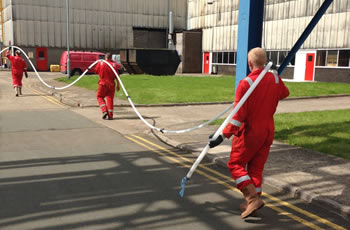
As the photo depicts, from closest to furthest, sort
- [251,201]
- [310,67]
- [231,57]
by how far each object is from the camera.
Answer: [251,201]
[310,67]
[231,57]

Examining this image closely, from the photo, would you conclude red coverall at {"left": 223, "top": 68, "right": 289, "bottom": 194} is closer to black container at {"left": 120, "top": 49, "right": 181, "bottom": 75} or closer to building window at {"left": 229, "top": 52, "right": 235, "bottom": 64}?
black container at {"left": 120, "top": 49, "right": 181, "bottom": 75}

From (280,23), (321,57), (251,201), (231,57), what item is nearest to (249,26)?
(251,201)

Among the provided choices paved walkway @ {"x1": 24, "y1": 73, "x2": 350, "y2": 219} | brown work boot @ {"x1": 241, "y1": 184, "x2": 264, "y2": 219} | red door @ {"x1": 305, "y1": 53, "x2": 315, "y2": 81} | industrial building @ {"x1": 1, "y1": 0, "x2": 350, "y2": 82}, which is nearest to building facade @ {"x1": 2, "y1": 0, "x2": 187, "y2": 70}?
industrial building @ {"x1": 1, "y1": 0, "x2": 350, "y2": 82}

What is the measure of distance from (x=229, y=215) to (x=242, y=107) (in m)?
1.37

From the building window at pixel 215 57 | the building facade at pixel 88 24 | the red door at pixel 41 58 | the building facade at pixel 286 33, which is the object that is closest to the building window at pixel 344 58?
the building facade at pixel 286 33

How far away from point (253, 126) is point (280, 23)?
30.3m

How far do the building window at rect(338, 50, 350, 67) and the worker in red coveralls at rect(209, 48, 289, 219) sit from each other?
81.7 ft

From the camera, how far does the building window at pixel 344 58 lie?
2592 cm

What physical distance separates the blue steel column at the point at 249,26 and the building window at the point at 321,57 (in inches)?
882

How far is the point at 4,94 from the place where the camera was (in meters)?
16.9

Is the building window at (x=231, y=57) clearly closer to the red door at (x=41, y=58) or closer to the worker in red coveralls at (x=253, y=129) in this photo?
the red door at (x=41, y=58)

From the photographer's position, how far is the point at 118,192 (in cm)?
492

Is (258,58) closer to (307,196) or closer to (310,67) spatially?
(307,196)

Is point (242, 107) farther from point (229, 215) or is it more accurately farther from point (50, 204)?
point (50, 204)
